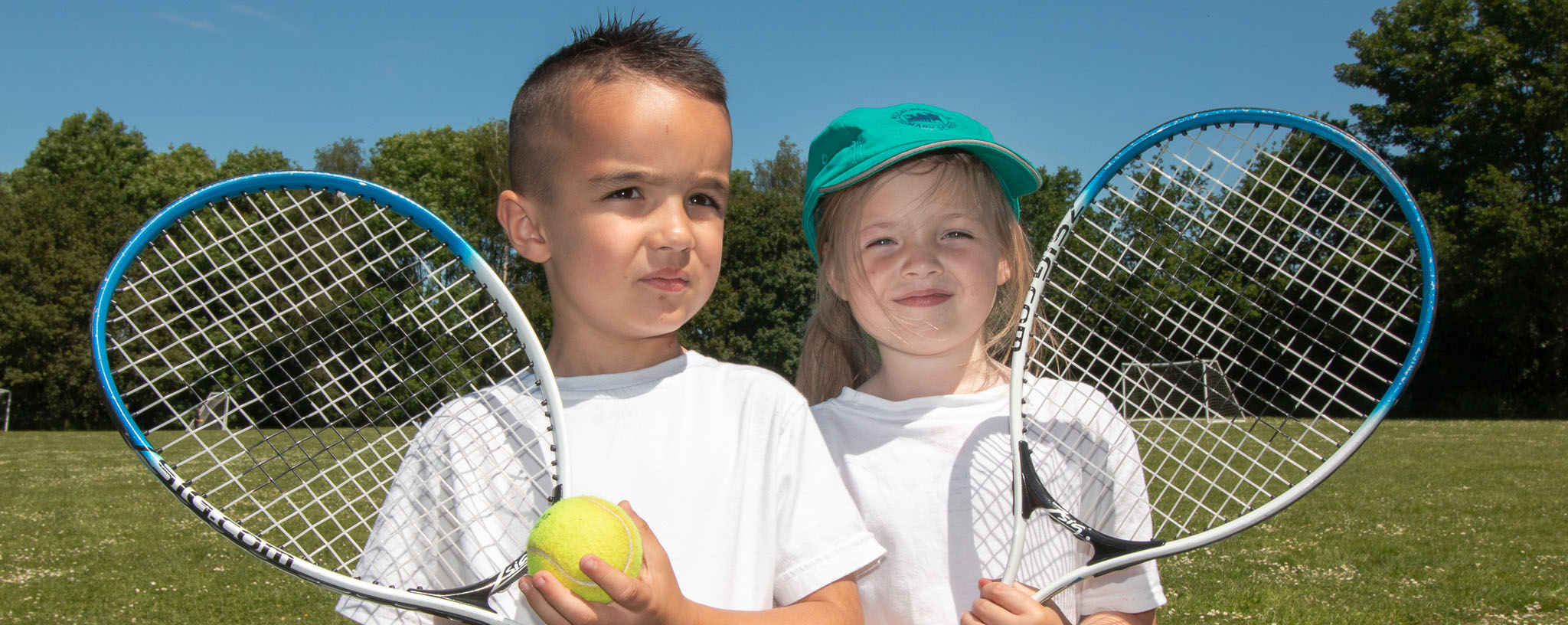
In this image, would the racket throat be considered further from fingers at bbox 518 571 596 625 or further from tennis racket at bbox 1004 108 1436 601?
fingers at bbox 518 571 596 625

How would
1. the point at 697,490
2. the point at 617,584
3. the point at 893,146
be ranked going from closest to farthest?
the point at 617,584 → the point at 697,490 → the point at 893,146

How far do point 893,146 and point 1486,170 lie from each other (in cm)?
3775

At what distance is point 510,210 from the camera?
2.16 metres

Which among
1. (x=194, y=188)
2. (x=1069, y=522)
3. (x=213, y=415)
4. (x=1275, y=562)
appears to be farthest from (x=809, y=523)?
(x=194, y=188)

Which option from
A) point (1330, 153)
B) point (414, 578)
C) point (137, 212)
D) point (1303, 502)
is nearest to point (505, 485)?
point (414, 578)

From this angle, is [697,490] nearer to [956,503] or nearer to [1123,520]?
[956,503]

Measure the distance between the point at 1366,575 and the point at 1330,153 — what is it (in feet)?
19.7

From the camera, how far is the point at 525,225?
2.13 m

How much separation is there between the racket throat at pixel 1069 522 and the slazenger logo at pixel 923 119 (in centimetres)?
80

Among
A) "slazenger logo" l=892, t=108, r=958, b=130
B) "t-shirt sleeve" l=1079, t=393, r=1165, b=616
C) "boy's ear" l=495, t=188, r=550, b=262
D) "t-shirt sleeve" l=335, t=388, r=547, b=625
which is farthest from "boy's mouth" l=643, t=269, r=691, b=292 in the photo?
"t-shirt sleeve" l=1079, t=393, r=1165, b=616

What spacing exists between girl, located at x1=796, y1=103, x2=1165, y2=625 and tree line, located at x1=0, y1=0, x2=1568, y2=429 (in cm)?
2470

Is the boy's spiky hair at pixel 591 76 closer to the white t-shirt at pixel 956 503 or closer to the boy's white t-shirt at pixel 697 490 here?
the boy's white t-shirt at pixel 697 490

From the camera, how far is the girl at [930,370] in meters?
2.23

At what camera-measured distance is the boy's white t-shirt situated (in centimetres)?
190
